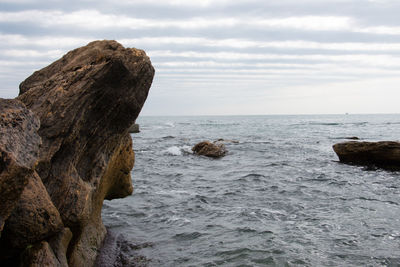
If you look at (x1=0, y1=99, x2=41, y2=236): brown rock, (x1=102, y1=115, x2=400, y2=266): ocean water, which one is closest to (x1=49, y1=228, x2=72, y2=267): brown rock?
(x1=0, y1=99, x2=41, y2=236): brown rock

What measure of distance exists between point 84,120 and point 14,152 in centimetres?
252

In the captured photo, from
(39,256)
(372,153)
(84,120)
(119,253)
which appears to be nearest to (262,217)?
(119,253)

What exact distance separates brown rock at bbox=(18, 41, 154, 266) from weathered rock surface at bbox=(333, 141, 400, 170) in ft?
43.2

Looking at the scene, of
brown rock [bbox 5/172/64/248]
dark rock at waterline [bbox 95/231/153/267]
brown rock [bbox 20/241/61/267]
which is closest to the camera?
brown rock [bbox 5/172/64/248]

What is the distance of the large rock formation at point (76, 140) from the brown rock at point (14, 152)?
0.76 metres

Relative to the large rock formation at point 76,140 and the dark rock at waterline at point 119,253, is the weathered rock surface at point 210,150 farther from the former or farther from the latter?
the large rock formation at point 76,140

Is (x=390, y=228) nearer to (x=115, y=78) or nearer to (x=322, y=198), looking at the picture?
(x=322, y=198)

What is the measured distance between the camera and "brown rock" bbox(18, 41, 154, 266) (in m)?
5.21

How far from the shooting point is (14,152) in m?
3.34

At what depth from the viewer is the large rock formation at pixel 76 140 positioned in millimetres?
4324

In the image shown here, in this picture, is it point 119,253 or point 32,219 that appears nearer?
point 32,219

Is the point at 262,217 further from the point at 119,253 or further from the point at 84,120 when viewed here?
the point at 84,120

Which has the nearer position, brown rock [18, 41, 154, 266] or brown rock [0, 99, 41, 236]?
brown rock [0, 99, 41, 236]

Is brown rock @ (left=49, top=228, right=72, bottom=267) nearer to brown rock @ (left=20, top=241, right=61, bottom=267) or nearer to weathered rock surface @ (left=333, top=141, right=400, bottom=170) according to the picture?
brown rock @ (left=20, top=241, right=61, bottom=267)
